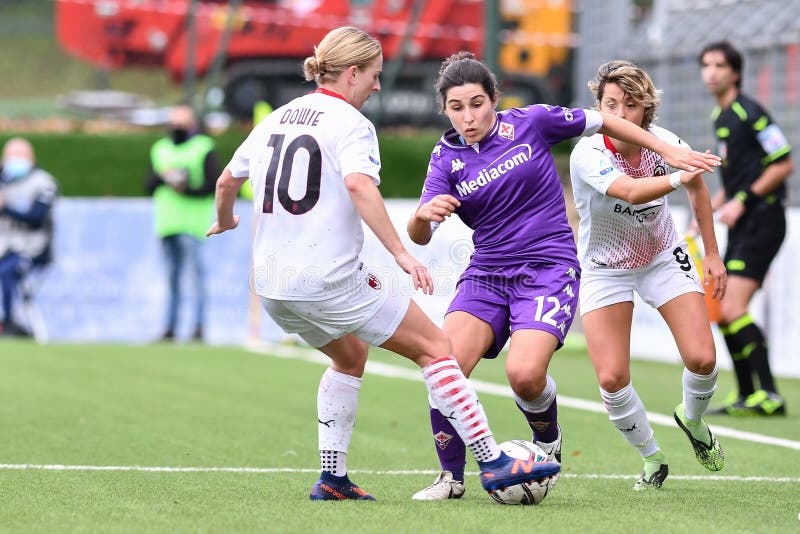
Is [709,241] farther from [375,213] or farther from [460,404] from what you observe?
[375,213]

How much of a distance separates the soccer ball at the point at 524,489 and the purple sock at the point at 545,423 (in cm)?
63

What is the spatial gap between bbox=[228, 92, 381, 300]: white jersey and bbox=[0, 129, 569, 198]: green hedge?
17.3 metres

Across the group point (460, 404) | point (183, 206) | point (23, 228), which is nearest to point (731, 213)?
point (460, 404)

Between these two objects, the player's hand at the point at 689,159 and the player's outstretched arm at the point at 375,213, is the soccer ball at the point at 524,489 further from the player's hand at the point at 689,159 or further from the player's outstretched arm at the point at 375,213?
the player's hand at the point at 689,159

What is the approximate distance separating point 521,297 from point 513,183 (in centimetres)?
49

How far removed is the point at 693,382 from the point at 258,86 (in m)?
19.2

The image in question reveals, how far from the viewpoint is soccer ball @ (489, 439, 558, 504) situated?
19.0 feet

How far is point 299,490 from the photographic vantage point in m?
6.29

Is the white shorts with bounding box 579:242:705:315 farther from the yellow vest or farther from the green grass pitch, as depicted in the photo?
the yellow vest

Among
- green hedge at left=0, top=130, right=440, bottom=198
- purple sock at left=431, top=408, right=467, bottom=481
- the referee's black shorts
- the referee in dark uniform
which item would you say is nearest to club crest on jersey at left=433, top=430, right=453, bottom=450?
purple sock at left=431, top=408, right=467, bottom=481

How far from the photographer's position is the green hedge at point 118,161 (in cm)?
2314

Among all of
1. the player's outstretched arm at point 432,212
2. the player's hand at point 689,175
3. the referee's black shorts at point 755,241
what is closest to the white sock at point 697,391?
the player's hand at point 689,175

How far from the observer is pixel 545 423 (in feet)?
21.5

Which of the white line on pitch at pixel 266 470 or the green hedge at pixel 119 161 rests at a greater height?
the white line on pitch at pixel 266 470
